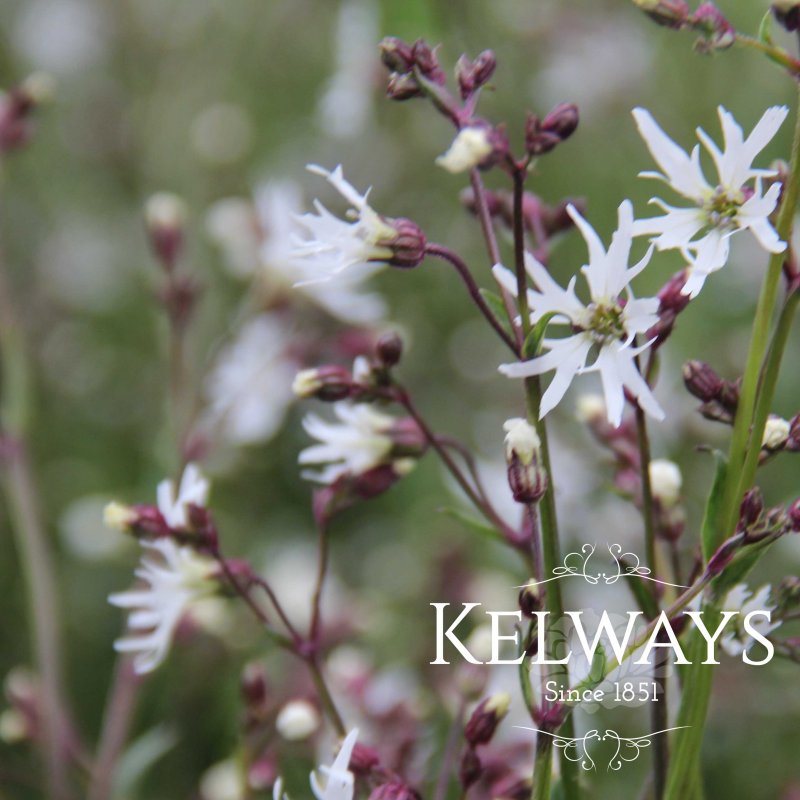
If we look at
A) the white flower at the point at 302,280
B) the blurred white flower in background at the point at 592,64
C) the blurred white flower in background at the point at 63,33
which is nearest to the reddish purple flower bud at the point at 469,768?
the white flower at the point at 302,280

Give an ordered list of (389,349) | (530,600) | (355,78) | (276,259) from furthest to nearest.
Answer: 1. (355,78)
2. (276,259)
3. (389,349)
4. (530,600)

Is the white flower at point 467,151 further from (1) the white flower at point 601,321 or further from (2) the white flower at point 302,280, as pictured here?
(2) the white flower at point 302,280

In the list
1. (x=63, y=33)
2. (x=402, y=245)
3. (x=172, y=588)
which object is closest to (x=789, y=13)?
(x=402, y=245)

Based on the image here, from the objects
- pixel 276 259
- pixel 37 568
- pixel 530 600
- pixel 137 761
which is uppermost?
pixel 276 259

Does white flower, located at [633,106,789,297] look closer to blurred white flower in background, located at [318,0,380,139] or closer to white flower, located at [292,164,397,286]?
white flower, located at [292,164,397,286]

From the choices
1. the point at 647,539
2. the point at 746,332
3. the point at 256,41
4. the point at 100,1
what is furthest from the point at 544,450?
the point at 100,1

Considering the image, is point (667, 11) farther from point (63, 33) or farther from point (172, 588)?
point (63, 33)

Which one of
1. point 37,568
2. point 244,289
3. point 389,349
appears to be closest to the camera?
point 389,349
